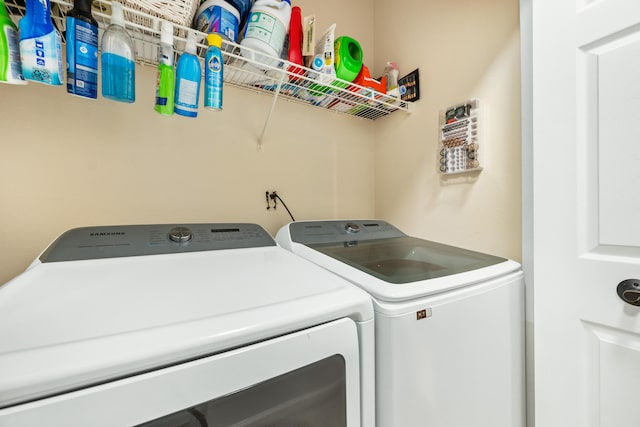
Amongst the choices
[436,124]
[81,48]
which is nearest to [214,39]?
[81,48]

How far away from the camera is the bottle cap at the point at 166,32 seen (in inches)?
37.5

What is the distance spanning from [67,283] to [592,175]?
5.30 ft

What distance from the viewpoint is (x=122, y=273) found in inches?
30.8

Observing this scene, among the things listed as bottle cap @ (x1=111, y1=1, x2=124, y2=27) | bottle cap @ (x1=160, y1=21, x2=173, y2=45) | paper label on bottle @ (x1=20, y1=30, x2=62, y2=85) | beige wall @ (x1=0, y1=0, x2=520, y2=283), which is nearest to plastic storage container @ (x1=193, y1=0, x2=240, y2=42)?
bottle cap @ (x1=160, y1=21, x2=173, y2=45)

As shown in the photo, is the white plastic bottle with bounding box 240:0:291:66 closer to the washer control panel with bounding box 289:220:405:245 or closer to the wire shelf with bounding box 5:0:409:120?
the wire shelf with bounding box 5:0:409:120

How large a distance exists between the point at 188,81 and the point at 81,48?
12.2 inches

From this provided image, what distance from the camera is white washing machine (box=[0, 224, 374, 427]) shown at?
0.40 meters

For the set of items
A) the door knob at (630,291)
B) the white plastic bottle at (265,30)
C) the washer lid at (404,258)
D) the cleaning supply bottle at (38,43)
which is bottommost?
the door knob at (630,291)

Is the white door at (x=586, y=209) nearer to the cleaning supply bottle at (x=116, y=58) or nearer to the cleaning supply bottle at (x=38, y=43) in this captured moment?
the cleaning supply bottle at (x=116, y=58)

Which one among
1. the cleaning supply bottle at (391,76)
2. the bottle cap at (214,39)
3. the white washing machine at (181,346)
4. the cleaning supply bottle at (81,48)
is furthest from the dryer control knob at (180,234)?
the cleaning supply bottle at (391,76)

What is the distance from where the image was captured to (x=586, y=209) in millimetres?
903

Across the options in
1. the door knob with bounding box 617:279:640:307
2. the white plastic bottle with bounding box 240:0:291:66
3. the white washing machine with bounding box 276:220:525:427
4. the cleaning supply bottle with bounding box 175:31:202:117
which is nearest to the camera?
the white washing machine with bounding box 276:220:525:427

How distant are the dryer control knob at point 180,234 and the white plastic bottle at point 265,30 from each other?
0.80 metres

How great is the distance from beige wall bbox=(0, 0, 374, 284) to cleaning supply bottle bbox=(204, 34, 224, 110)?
41 centimetres
